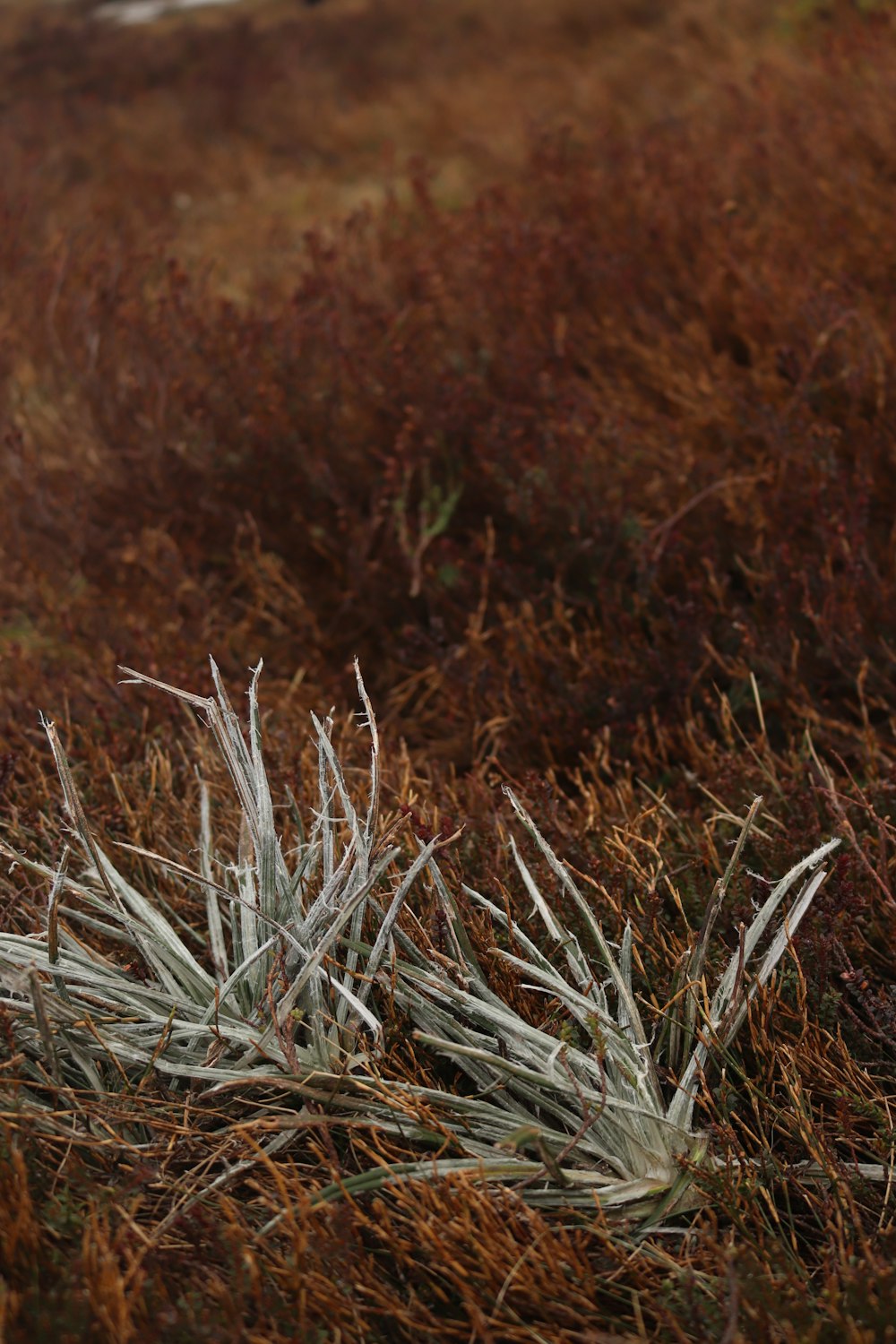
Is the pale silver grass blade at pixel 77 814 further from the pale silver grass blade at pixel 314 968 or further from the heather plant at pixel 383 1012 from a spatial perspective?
the pale silver grass blade at pixel 314 968

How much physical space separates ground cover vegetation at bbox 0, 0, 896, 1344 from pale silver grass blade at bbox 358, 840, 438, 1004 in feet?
0.04

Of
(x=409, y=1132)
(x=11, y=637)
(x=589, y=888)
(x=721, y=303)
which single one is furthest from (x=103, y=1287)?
(x=721, y=303)

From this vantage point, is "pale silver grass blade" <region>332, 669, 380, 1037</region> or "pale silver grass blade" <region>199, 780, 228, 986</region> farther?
"pale silver grass blade" <region>199, 780, 228, 986</region>

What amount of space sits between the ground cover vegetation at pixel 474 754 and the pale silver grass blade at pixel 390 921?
11 mm

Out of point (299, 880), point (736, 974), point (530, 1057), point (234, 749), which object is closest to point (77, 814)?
point (234, 749)

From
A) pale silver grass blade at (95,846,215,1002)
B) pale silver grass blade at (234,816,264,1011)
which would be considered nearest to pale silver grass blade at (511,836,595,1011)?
pale silver grass blade at (234,816,264,1011)

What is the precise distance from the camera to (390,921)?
5.16 feet

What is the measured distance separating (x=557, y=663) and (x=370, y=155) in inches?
225

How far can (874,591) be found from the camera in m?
2.47

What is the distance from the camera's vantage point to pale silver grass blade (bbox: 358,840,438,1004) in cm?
155

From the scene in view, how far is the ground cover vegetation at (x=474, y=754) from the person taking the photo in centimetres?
140

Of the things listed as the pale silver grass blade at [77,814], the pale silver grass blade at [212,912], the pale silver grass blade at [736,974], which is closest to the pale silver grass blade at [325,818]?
the pale silver grass blade at [212,912]

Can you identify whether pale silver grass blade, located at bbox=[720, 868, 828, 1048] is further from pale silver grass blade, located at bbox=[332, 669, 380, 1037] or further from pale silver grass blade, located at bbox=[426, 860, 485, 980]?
pale silver grass blade, located at bbox=[332, 669, 380, 1037]

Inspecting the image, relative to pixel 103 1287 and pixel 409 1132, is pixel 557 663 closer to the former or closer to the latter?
pixel 409 1132
